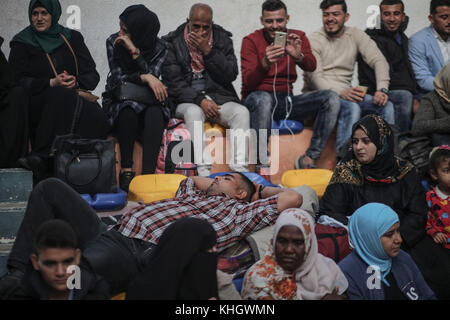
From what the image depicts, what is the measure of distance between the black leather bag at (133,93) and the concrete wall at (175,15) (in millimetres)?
1537

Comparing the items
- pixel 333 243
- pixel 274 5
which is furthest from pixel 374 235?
pixel 274 5

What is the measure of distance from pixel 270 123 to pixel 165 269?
7.75 ft

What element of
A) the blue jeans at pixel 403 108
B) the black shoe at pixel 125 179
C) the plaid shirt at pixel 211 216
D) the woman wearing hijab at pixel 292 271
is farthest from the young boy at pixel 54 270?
the blue jeans at pixel 403 108

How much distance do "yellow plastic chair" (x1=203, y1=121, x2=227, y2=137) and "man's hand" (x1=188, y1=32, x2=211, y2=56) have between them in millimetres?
569

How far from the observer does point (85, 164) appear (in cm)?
365

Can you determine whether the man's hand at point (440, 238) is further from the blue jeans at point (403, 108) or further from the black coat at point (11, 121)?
the black coat at point (11, 121)

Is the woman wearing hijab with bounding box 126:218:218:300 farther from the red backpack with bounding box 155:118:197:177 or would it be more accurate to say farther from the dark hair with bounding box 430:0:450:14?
the dark hair with bounding box 430:0:450:14

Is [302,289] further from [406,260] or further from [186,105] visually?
[186,105]

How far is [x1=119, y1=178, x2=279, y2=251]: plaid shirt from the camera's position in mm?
2854

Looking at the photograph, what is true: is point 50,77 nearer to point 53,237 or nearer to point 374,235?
point 53,237

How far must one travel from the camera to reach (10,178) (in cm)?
354

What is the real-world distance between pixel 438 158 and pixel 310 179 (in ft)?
3.15
